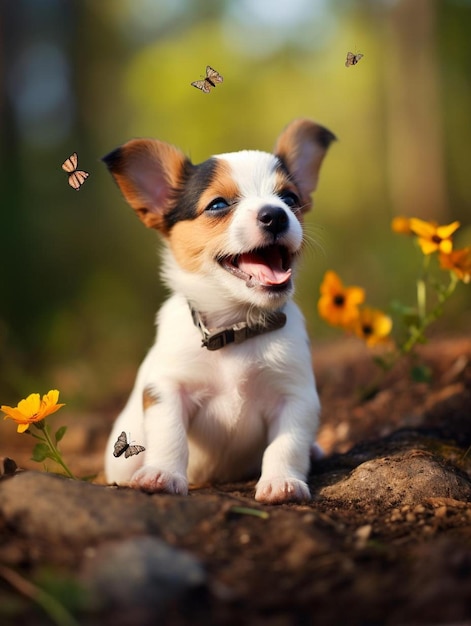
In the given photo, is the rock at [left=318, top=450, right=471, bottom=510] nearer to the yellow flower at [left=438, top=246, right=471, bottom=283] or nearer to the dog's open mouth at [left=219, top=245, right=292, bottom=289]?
the dog's open mouth at [left=219, top=245, right=292, bottom=289]

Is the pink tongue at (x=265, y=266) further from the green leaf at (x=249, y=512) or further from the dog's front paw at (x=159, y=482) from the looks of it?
the green leaf at (x=249, y=512)

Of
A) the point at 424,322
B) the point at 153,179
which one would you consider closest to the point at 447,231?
the point at 424,322

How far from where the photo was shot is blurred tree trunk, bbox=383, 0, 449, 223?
1259 centimetres

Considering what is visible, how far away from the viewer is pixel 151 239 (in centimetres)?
1528

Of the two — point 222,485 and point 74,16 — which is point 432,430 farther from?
point 74,16

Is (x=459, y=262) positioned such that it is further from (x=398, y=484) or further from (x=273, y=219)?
(x=398, y=484)

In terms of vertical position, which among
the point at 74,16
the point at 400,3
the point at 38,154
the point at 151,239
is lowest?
the point at 151,239

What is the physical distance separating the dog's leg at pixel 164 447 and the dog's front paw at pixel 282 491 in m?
0.37

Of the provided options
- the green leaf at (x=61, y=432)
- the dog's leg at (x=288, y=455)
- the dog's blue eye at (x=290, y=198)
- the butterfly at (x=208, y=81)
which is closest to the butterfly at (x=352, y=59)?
the butterfly at (x=208, y=81)

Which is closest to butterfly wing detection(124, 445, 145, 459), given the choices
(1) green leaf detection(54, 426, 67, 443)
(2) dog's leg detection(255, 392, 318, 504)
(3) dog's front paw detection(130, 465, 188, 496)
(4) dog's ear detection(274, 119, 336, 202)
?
(3) dog's front paw detection(130, 465, 188, 496)

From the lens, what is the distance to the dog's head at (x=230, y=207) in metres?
3.74

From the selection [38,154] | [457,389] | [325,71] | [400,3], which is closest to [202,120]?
[325,71]

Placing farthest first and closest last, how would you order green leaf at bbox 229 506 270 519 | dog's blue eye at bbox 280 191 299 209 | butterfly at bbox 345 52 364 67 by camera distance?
dog's blue eye at bbox 280 191 299 209, butterfly at bbox 345 52 364 67, green leaf at bbox 229 506 270 519

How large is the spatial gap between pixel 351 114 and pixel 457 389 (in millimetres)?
15041
